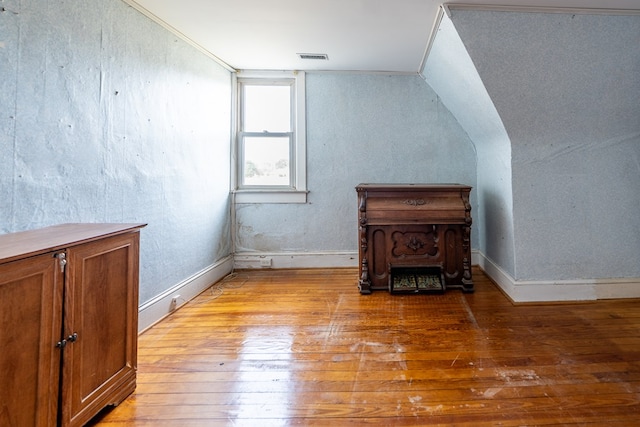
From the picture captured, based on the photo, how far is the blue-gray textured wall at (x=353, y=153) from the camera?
10.7 ft

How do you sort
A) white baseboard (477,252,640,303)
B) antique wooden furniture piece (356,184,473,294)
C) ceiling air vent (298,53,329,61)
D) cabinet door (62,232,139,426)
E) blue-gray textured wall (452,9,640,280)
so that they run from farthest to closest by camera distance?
ceiling air vent (298,53,329,61) < antique wooden furniture piece (356,184,473,294) < white baseboard (477,252,640,303) < blue-gray textured wall (452,9,640,280) < cabinet door (62,232,139,426)

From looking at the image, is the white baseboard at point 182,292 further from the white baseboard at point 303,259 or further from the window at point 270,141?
the window at point 270,141

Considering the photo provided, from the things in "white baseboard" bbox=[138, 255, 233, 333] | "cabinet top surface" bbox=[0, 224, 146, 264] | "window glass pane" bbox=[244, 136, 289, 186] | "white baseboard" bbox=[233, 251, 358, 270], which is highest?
"window glass pane" bbox=[244, 136, 289, 186]

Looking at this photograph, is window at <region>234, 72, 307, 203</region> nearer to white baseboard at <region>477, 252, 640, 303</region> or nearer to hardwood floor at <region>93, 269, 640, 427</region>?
hardwood floor at <region>93, 269, 640, 427</region>

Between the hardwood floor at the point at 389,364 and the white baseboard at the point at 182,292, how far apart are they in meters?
0.07

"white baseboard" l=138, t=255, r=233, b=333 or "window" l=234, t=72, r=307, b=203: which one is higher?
"window" l=234, t=72, r=307, b=203

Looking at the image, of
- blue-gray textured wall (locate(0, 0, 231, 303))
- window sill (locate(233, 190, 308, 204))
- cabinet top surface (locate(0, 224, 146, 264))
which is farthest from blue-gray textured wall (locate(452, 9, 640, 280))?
cabinet top surface (locate(0, 224, 146, 264))

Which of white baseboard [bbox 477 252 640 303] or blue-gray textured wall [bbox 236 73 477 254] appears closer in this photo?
white baseboard [bbox 477 252 640 303]

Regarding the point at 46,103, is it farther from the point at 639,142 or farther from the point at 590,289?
the point at 639,142

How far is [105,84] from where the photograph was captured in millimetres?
1687

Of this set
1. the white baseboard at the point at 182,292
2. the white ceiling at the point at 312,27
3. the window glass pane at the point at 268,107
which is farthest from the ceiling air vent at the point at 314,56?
the white baseboard at the point at 182,292

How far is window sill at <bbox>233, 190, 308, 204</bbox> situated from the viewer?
10.9ft

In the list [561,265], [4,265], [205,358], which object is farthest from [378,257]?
[4,265]

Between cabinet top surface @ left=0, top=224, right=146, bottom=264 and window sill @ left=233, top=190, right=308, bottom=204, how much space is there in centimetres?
196
